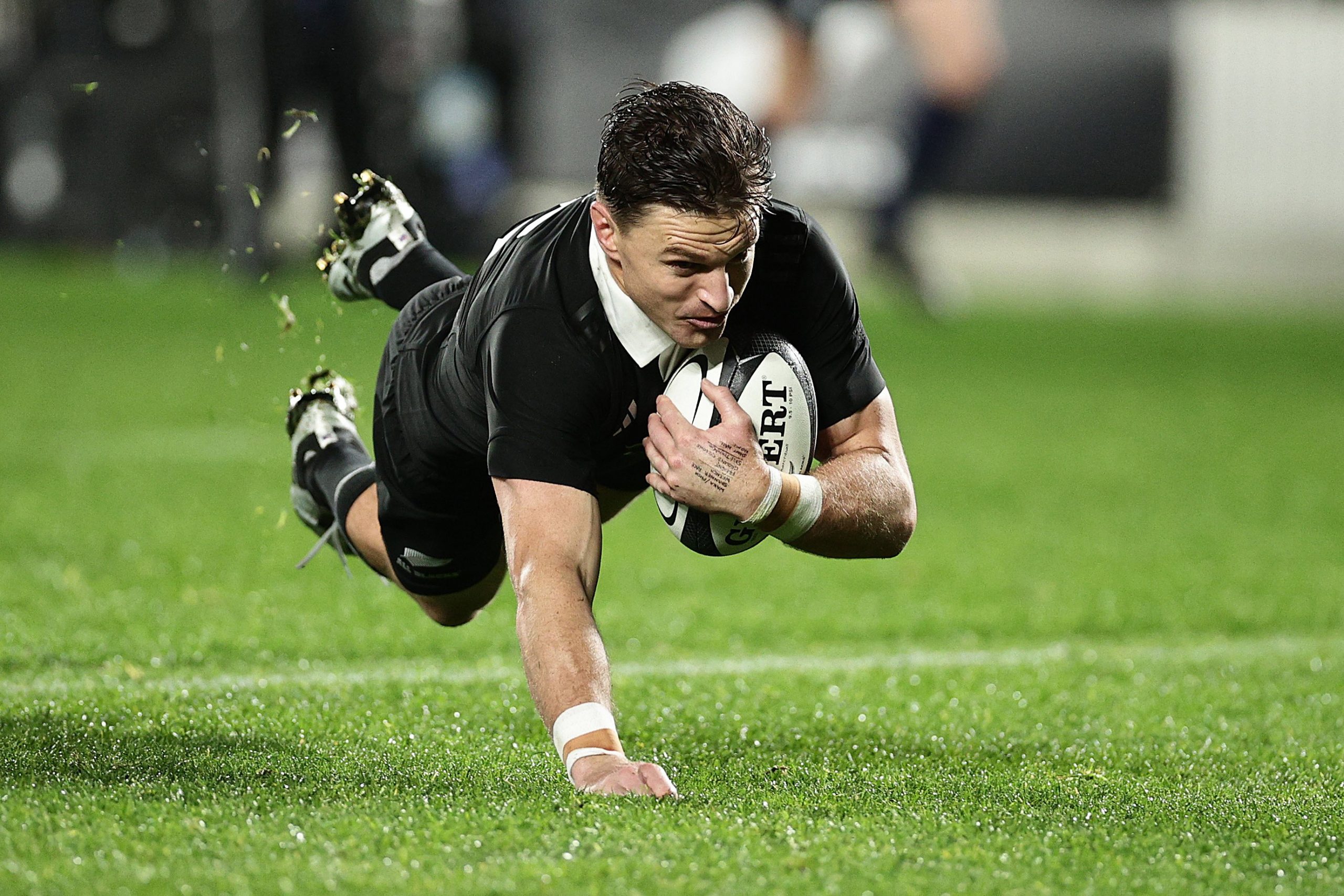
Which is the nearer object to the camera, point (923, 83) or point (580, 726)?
point (580, 726)

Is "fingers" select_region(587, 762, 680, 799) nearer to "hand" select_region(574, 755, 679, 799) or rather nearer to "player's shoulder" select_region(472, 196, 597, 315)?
"hand" select_region(574, 755, 679, 799)

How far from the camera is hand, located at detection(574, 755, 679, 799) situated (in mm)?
3031

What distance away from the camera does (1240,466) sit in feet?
29.0

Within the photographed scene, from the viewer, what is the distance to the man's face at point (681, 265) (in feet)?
10.0

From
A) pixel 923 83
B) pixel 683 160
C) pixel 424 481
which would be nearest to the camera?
pixel 683 160

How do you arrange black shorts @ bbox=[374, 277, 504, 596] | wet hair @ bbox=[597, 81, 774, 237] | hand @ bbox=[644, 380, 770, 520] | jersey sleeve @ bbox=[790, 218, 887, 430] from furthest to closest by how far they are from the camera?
black shorts @ bbox=[374, 277, 504, 596] → jersey sleeve @ bbox=[790, 218, 887, 430] → hand @ bbox=[644, 380, 770, 520] → wet hair @ bbox=[597, 81, 774, 237]

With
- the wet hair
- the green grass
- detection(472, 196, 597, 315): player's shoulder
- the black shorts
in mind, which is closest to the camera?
the green grass

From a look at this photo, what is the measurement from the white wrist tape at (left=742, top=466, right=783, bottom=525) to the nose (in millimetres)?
343

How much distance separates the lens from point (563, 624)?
3062 mm

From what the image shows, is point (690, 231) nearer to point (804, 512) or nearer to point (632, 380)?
point (632, 380)

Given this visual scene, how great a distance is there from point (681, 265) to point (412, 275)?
1.53 meters

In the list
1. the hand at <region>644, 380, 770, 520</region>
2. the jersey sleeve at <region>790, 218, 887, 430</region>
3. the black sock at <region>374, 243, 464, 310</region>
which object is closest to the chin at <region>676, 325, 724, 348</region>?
the hand at <region>644, 380, 770, 520</region>

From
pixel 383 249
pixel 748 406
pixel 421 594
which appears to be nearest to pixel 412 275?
pixel 383 249

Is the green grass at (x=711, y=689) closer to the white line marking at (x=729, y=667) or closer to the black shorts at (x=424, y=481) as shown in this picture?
the white line marking at (x=729, y=667)
